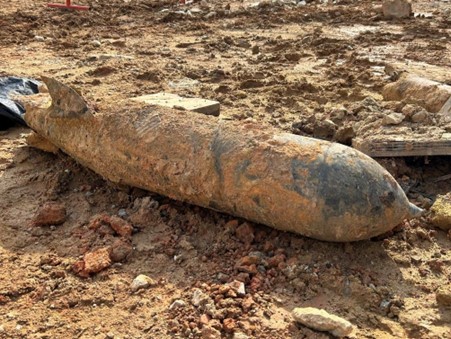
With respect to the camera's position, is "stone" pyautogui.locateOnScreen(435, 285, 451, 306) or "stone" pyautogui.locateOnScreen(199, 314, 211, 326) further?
Result: "stone" pyautogui.locateOnScreen(435, 285, 451, 306)

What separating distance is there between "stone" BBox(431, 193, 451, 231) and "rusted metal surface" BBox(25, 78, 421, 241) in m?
0.44

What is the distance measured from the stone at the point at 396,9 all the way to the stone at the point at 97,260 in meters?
9.86

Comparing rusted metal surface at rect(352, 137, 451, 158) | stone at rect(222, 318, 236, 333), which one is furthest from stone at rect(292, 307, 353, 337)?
rusted metal surface at rect(352, 137, 451, 158)

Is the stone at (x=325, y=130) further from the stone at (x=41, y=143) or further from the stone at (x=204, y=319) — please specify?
the stone at (x=204, y=319)

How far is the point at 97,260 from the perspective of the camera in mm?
3775

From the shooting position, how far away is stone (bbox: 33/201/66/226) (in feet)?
14.2

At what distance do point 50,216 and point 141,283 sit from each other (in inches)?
46.5

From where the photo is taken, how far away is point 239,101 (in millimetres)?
7047

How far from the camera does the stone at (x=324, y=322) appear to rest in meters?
3.07

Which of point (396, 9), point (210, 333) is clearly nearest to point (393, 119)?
point (210, 333)

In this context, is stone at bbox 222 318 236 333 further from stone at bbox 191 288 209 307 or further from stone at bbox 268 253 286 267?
stone at bbox 268 253 286 267

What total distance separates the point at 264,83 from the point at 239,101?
843 millimetres

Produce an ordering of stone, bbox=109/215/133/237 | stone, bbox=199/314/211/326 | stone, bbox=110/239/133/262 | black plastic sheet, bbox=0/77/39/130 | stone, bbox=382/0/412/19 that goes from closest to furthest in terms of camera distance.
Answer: stone, bbox=199/314/211/326 < stone, bbox=110/239/133/262 < stone, bbox=109/215/133/237 < black plastic sheet, bbox=0/77/39/130 < stone, bbox=382/0/412/19

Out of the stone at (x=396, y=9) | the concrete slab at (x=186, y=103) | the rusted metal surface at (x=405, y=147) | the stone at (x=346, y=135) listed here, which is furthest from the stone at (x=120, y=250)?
the stone at (x=396, y=9)
